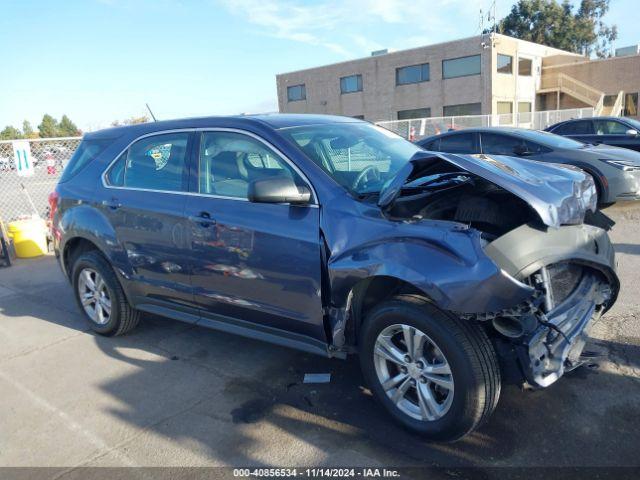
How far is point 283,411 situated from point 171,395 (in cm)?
89

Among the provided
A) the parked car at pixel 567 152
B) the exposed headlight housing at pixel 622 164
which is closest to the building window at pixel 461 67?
the parked car at pixel 567 152

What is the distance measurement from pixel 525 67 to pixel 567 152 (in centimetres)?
3188

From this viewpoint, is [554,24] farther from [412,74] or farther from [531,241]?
[531,241]

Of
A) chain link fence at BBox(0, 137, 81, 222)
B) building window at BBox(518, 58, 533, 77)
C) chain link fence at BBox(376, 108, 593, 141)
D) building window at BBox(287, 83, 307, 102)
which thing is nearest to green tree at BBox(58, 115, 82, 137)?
building window at BBox(287, 83, 307, 102)

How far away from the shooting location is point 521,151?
8625mm

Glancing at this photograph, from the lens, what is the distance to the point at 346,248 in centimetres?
303

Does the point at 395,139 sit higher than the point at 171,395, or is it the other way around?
the point at 395,139

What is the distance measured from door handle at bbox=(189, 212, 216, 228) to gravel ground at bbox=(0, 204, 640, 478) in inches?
47.0

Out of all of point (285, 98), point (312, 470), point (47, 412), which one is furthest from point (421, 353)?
point (285, 98)

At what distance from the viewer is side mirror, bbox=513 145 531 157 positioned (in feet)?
28.0

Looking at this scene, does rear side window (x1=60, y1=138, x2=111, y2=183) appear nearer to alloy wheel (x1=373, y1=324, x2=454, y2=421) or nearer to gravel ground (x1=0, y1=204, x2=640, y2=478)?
gravel ground (x1=0, y1=204, x2=640, y2=478)

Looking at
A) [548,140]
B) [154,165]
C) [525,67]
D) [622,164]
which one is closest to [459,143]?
[548,140]

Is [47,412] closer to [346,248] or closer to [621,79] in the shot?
[346,248]

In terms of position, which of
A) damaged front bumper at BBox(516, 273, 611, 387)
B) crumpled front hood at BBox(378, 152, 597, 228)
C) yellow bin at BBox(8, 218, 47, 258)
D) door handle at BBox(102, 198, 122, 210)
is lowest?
yellow bin at BBox(8, 218, 47, 258)
